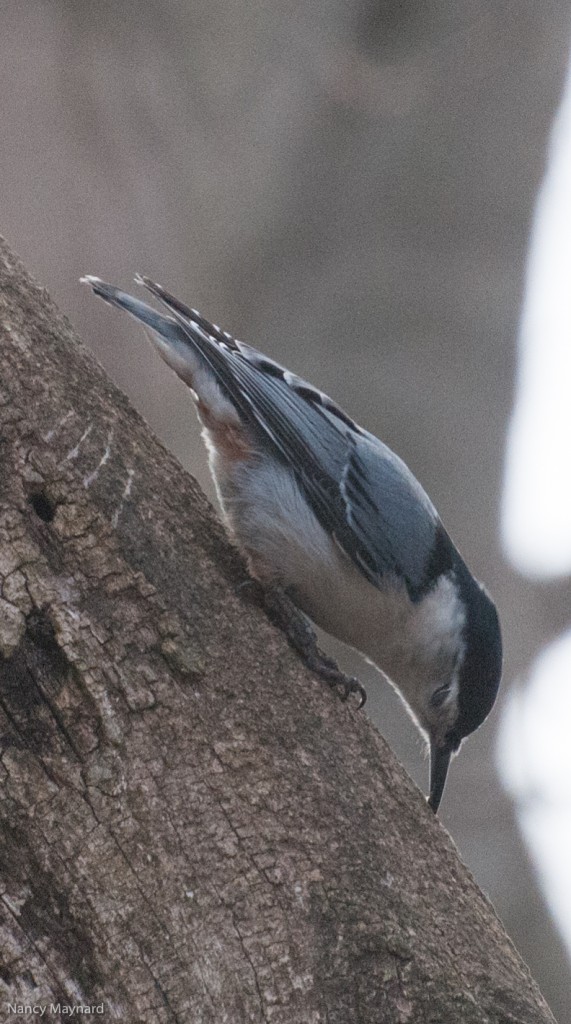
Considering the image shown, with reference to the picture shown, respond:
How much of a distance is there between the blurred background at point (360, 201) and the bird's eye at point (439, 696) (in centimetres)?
103

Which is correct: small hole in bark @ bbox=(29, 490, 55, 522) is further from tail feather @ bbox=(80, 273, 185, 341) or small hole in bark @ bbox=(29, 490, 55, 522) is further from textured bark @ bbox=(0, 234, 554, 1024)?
tail feather @ bbox=(80, 273, 185, 341)

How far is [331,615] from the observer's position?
3.03m

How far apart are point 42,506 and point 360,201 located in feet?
9.57

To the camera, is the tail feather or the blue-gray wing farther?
the blue-gray wing

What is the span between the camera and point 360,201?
455 cm

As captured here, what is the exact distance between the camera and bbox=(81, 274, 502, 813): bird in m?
2.98

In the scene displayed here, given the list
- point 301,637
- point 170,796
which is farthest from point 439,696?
point 170,796

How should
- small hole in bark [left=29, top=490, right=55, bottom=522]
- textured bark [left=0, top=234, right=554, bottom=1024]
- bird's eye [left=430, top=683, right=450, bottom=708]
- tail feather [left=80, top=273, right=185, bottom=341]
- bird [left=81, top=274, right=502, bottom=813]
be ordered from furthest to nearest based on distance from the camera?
1. bird's eye [left=430, top=683, right=450, bottom=708]
2. bird [left=81, top=274, right=502, bottom=813]
3. tail feather [left=80, top=273, right=185, bottom=341]
4. small hole in bark [left=29, top=490, right=55, bottom=522]
5. textured bark [left=0, top=234, right=554, bottom=1024]

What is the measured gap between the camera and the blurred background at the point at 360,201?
14.1 ft

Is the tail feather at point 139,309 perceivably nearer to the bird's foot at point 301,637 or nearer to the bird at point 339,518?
the bird at point 339,518

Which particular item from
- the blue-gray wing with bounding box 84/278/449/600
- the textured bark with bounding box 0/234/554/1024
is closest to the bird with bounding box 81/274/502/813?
the blue-gray wing with bounding box 84/278/449/600

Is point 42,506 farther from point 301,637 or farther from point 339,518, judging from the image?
point 339,518

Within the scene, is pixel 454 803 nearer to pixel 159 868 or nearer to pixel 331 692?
pixel 331 692

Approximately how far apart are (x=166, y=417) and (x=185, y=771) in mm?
2544
